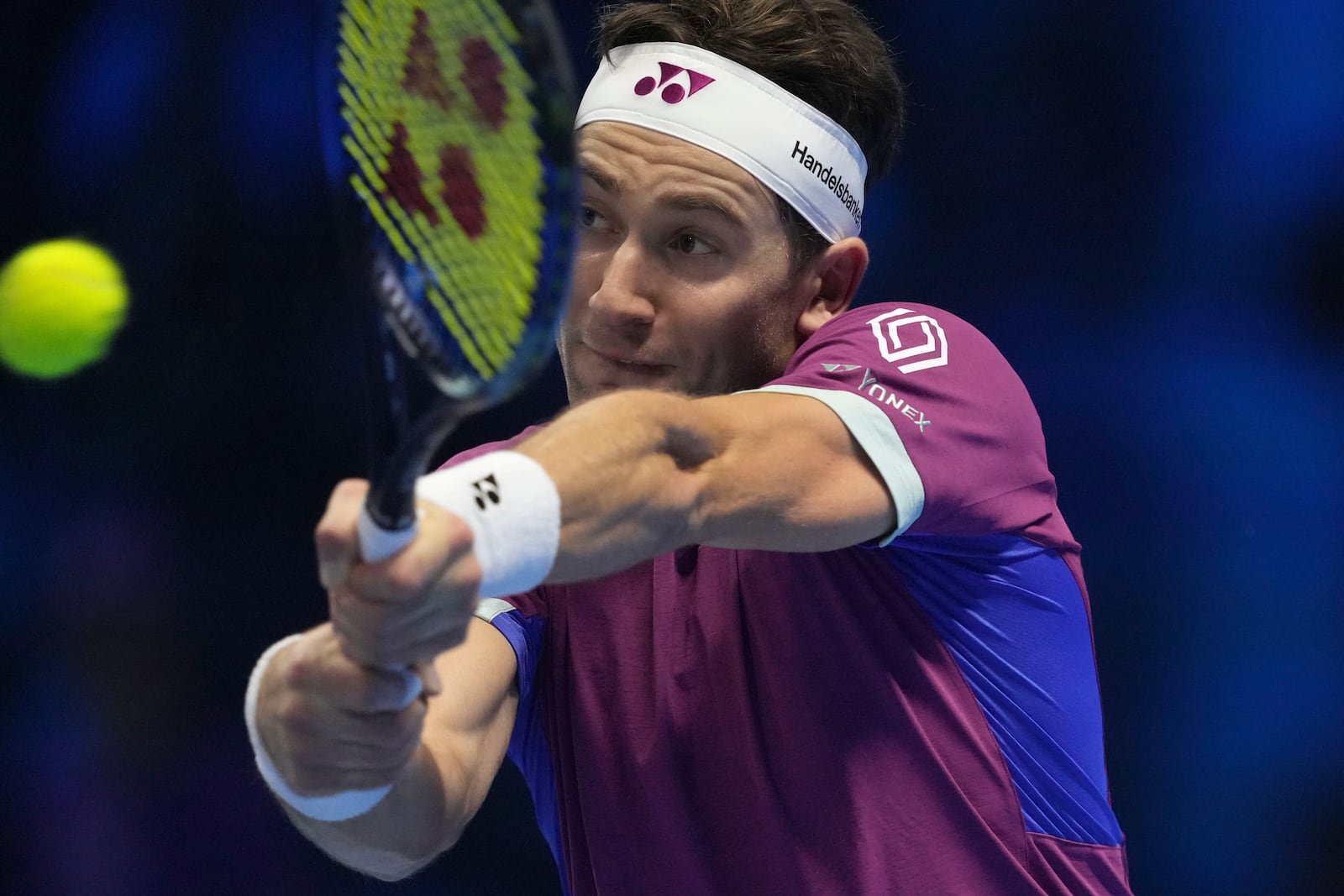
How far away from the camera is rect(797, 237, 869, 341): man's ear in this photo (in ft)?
7.68

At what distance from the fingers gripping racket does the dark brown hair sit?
0.95m

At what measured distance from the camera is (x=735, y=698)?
2035 mm

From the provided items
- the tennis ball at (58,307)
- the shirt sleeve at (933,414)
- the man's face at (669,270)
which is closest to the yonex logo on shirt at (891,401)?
the shirt sleeve at (933,414)

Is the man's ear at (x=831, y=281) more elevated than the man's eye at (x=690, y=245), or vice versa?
the man's eye at (x=690, y=245)

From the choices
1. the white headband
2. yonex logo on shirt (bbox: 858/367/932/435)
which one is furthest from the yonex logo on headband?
yonex logo on shirt (bbox: 858/367/932/435)

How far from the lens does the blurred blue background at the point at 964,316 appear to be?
125 inches

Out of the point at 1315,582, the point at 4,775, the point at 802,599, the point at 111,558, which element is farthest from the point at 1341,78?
the point at 4,775

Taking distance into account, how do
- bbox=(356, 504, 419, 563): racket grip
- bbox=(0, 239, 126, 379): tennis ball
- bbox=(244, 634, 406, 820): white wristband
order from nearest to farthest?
bbox=(356, 504, 419, 563): racket grip → bbox=(244, 634, 406, 820): white wristband → bbox=(0, 239, 126, 379): tennis ball

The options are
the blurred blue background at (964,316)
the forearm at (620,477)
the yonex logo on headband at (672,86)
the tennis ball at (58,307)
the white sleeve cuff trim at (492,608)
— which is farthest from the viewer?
the tennis ball at (58,307)

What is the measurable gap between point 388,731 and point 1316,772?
242 centimetres

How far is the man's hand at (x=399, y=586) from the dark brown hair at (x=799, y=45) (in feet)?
3.93

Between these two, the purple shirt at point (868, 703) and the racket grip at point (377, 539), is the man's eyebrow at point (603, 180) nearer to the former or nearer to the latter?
the purple shirt at point (868, 703)

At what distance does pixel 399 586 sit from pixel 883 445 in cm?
73

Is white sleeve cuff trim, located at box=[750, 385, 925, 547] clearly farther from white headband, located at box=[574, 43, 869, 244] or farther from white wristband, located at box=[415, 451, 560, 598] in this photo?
white headband, located at box=[574, 43, 869, 244]
